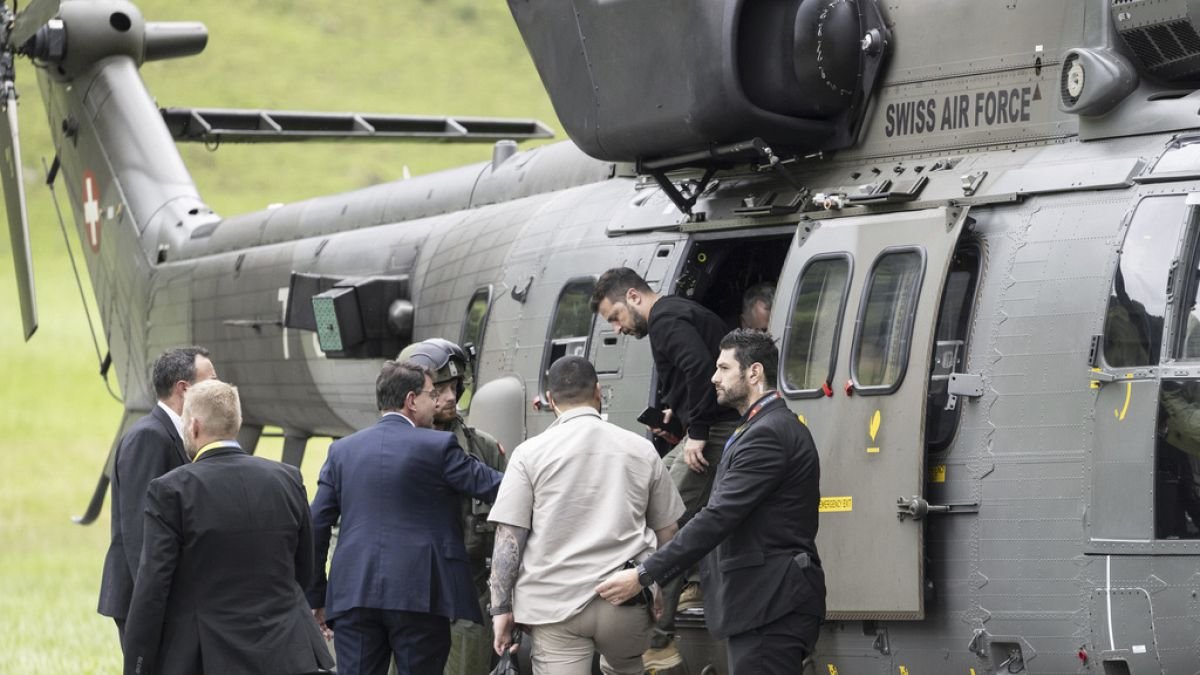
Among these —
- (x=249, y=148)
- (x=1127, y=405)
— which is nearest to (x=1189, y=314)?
(x=1127, y=405)

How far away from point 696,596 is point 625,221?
196 cm

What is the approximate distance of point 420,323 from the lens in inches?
425

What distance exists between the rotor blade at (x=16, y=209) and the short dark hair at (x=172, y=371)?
176 inches

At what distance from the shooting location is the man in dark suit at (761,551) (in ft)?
20.4

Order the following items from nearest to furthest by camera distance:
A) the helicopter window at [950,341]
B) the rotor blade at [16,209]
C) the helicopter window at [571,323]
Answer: the helicopter window at [950,341] < the helicopter window at [571,323] < the rotor blade at [16,209]

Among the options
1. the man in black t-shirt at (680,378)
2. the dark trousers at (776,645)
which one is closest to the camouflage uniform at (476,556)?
the man in black t-shirt at (680,378)

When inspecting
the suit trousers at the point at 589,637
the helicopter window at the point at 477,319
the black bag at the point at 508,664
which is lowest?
the black bag at the point at 508,664

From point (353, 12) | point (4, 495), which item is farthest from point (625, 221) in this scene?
point (353, 12)

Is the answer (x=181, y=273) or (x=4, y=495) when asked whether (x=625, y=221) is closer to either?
(x=181, y=273)

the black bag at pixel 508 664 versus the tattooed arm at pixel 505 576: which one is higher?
the tattooed arm at pixel 505 576

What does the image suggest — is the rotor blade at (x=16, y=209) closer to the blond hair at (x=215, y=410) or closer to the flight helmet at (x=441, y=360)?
the flight helmet at (x=441, y=360)

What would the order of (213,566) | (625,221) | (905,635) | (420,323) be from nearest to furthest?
(213,566)
(905,635)
(625,221)
(420,323)

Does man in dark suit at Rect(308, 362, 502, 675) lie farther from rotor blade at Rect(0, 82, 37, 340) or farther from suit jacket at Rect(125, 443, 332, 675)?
rotor blade at Rect(0, 82, 37, 340)

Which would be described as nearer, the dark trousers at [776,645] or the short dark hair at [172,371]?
the dark trousers at [776,645]
